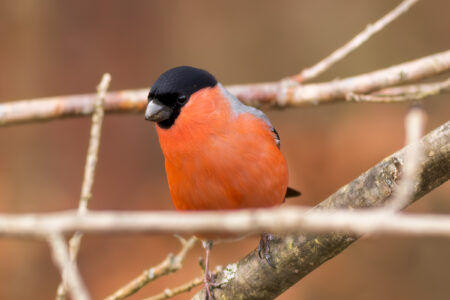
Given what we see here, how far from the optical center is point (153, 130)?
6031 mm

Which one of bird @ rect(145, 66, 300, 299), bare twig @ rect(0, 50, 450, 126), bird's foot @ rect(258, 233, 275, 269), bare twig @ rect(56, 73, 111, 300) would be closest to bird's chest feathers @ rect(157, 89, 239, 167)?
bird @ rect(145, 66, 300, 299)

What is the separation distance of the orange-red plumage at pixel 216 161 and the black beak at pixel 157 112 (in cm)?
6

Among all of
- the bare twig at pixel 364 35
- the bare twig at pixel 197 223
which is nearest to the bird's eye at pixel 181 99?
the bare twig at pixel 364 35

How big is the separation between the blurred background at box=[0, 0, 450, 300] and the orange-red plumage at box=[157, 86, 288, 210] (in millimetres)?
3253

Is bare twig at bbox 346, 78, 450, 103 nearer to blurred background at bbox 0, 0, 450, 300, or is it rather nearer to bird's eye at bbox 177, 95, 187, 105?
bird's eye at bbox 177, 95, 187, 105

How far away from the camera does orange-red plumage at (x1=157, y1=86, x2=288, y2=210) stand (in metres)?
2.40

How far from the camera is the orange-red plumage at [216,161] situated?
2398mm

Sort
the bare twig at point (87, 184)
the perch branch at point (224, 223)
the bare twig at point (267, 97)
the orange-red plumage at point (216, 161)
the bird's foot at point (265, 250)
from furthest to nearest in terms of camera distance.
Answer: the bare twig at point (267, 97), the orange-red plumage at point (216, 161), the bird's foot at point (265, 250), the bare twig at point (87, 184), the perch branch at point (224, 223)

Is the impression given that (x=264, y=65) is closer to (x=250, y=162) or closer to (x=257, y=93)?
(x=257, y=93)

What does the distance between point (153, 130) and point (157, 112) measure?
3639 mm

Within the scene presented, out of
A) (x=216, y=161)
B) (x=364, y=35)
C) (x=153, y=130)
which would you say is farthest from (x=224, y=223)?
(x=153, y=130)

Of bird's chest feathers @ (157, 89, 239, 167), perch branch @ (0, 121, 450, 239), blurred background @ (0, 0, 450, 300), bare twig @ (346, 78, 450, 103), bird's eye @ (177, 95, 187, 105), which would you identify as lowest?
perch branch @ (0, 121, 450, 239)

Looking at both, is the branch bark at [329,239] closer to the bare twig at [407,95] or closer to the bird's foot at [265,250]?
the bird's foot at [265,250]

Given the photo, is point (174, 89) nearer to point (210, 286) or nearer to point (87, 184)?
point (87, 184)
